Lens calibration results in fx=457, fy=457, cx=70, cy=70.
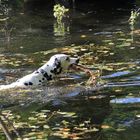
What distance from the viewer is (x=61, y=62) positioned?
33.2ft

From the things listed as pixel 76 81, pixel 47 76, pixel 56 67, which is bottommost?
pixel 76 81

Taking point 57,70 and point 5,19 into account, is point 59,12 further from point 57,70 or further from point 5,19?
point 57,70

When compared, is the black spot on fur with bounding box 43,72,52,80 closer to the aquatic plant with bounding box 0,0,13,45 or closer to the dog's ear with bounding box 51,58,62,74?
the dog's ear with bounding box 51,58,62,74

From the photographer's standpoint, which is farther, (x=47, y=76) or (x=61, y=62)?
(x=61, y=62)

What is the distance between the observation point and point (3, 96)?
365 inches

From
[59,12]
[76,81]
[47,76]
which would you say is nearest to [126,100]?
[76,81]

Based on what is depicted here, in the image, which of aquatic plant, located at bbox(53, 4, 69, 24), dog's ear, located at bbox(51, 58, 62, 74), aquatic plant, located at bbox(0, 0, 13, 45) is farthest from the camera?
aquatic plant, located at bbox(53, 4, 69, 24)

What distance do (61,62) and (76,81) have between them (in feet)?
1.77

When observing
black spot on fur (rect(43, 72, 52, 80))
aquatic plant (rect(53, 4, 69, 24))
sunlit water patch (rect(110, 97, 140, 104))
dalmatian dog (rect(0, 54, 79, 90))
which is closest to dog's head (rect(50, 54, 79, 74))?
dalmatian dog (rect(0, 54, 79, 90))

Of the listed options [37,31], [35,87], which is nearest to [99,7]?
[37,31]

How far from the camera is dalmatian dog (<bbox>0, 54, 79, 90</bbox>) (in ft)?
31.7

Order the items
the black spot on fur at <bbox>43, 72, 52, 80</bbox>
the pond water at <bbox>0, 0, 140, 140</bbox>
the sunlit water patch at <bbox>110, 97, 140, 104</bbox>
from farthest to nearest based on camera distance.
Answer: the black spot on fur at <bbox>43, 72, 52, 80</bbox> < the sunlit water patch at <bbox>110, 97, 140, 104</bbox> < the pond water at <bbox>0, 0, 140, 140</bbox>

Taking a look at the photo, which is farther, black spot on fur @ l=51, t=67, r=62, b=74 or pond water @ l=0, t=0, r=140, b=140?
black spot on fur @ l=51, t=67, r=62, b=74

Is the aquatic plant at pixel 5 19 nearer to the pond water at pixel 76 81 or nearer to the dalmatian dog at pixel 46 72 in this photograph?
the pond water at pixel 76 81
